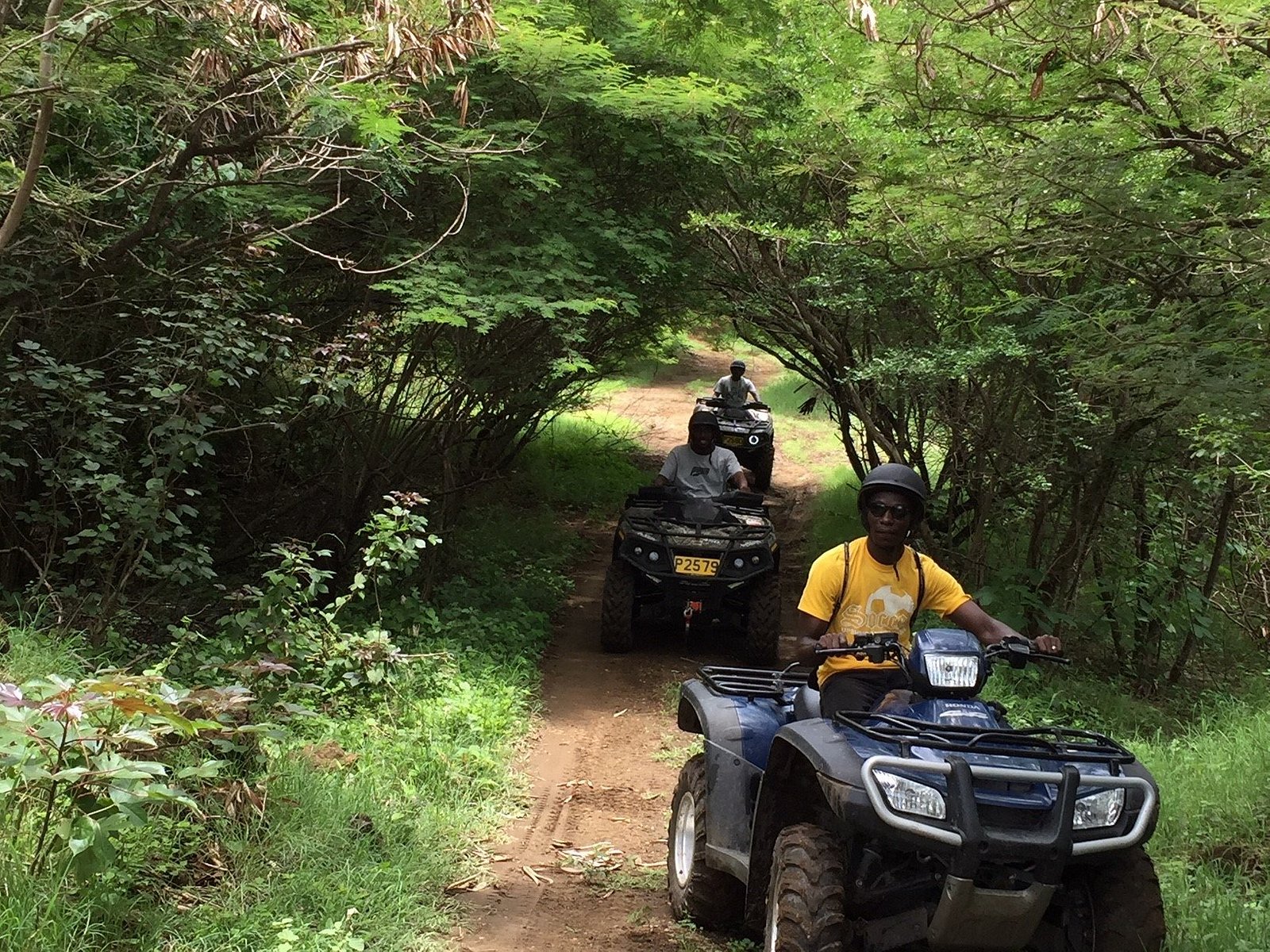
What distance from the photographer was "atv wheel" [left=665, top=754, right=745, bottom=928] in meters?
4.08

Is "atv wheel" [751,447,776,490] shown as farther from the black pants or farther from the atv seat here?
the black pants

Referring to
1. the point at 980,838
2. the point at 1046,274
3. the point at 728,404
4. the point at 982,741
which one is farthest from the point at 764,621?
the point at 728,404

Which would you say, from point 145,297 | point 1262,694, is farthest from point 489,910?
point 1262,694

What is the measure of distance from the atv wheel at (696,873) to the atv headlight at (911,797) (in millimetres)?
1263

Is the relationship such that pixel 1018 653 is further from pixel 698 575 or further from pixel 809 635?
pixel 698 575

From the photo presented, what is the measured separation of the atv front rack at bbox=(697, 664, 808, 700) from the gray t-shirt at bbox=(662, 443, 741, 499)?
4832 millimetres

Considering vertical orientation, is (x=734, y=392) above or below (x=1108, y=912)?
above

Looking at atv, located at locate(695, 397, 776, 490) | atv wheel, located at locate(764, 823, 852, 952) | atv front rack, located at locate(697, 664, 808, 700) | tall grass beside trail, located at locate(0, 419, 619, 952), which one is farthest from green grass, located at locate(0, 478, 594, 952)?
atv, located at locate(695, 397, 776, 490)

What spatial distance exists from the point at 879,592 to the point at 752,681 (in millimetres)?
804

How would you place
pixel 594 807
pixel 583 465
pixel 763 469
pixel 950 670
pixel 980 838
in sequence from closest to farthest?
pixel 980 838, pixel 950 670, pixel 594 807, pixel 763 469, pixel 583 465

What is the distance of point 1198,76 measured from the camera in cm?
496

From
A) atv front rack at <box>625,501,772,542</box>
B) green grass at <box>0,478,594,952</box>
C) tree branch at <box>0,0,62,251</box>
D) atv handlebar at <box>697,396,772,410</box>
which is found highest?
tree branch at <box>0,0,62,251</box>

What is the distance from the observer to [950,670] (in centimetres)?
328

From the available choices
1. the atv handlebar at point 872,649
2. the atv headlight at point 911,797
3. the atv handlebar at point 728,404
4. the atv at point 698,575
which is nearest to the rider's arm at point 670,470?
the atv at point 698,575
